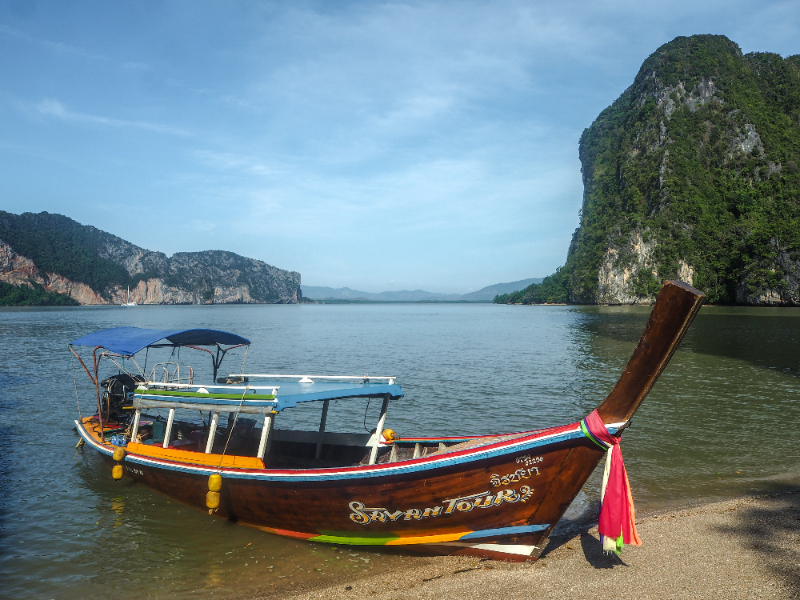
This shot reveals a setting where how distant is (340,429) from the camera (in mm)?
14773

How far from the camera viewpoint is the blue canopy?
32.9 feet

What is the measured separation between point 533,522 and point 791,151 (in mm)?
136535

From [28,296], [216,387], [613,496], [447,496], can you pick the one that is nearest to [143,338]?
[216,387]

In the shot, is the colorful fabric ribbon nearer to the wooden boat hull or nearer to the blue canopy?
the wooden boat hull

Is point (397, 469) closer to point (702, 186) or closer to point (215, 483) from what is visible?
point (215, 483)

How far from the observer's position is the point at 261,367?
90.9ft

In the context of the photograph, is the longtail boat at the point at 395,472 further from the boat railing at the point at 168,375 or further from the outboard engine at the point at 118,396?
the outboard engine at the point at 118,396

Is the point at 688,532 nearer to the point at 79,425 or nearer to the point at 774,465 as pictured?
the point at 774,465

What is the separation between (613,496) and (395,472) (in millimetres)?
2537

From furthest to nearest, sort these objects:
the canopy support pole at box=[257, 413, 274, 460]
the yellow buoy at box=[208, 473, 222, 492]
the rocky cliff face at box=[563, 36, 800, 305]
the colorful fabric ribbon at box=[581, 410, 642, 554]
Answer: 1. the rocky cliff face at box=[563, 36, 800, 305]
2. the canopy support pole at box=[257, 413, 274, 460]
3. the yellow buoy at box=[208, 473, 222, 492]
4. the colorful fabric ribbon at box=[581, 410, 642, 554]

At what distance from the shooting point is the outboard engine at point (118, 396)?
12875 millimetres

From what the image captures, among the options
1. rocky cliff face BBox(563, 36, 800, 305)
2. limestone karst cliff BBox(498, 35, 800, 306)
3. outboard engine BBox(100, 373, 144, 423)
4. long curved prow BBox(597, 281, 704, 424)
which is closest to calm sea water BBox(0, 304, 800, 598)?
outboard engine BBox(100, 373, 144, 423)

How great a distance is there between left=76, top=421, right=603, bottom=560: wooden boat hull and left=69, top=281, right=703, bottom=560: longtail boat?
14 mm

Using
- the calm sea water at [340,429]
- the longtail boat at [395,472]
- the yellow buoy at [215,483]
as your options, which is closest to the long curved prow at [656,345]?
the longtail boat at [395,472]
